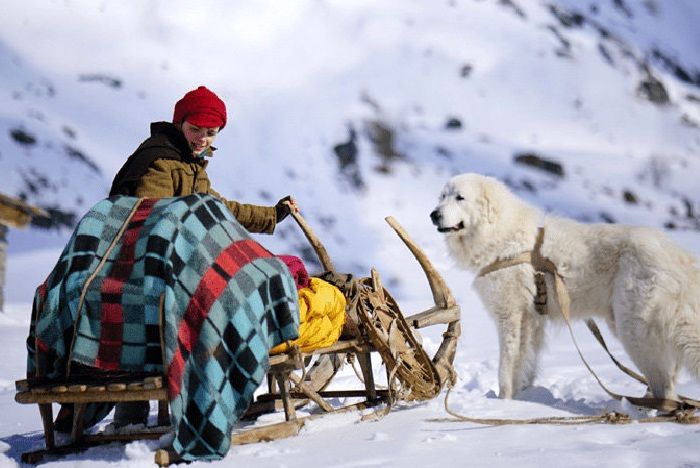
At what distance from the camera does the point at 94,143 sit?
27.1 meters

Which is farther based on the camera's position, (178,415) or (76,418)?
(76,418)

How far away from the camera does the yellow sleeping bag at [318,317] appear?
345 centimetres

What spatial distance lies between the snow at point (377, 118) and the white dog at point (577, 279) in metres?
0.27

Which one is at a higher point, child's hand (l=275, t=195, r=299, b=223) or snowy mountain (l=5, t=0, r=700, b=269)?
snowy mountain (l=5, t=0, r=700, b=269)

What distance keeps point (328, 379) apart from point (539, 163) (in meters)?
30.6

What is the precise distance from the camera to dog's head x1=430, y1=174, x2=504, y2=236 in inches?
201

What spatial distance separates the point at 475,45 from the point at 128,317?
160 feet

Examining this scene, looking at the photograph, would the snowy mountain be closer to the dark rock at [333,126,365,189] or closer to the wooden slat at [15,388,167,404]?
the dark rock at [333,126,365,189]

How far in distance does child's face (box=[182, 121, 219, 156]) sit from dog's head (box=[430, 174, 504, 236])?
6.58 ft

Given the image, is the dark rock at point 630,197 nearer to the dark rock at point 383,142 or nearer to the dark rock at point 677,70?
the dark rock at point 383,142

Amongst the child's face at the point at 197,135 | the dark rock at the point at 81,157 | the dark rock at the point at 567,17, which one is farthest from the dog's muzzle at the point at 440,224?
the dark rock at the point at 567,17

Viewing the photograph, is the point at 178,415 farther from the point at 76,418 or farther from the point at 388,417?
the point at 388,417

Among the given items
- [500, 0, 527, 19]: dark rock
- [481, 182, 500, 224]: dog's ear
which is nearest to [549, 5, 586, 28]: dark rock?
[500, 0, 527, 19]: dark rock

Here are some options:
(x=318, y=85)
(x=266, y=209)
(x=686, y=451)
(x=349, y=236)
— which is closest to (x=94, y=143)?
(x=349, y=236)
